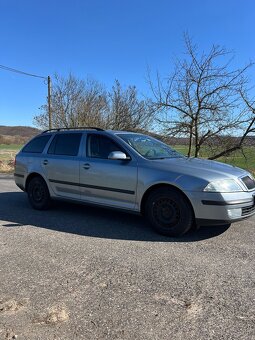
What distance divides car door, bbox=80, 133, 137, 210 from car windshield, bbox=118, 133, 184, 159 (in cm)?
25

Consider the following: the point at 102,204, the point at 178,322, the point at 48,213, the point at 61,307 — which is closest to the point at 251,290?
the point at 178,322

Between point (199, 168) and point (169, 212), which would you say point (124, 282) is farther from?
point (199, 168)

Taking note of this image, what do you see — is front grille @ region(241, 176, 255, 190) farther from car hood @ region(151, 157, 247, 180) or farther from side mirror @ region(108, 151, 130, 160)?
side mirror @ region(108, 151, 130, 160)

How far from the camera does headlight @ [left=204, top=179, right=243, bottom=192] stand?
5.05m

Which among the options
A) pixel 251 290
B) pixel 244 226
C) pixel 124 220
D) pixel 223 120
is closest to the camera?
pixel 251 290

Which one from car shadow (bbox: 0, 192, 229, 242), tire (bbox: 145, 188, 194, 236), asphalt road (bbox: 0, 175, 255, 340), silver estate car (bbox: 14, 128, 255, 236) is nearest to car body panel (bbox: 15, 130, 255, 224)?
silver estate car (bbox: 14, 128, 255, 236)

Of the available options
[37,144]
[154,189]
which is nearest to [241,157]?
[37,144]

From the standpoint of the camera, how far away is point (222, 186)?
507 cm

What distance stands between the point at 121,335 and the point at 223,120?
483 inches

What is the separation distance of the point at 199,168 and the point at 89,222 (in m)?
2.17

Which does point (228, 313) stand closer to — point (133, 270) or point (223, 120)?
point (133, 270)

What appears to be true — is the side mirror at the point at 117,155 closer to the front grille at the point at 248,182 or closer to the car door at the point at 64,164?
the car door at the point at 64,164

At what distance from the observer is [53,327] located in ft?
9.61

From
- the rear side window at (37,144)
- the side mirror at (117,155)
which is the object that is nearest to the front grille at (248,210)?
the side mirror at (117,155)
